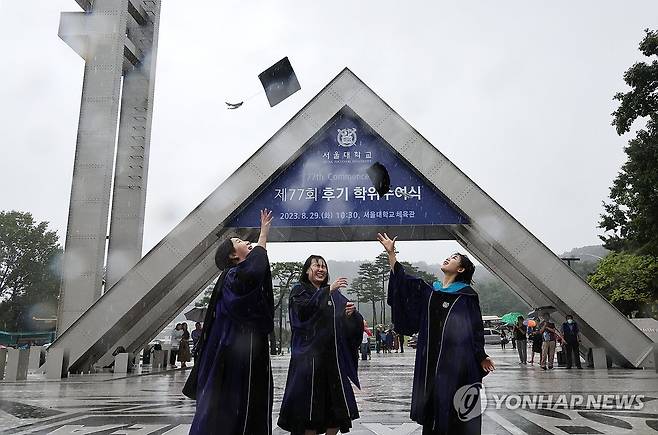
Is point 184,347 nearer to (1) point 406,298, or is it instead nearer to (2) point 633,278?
(1) point 406,298

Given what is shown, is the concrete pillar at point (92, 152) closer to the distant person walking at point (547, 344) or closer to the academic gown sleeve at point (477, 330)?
the distant person walking at point (547, 344)

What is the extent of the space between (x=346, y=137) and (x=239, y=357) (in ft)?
45.7

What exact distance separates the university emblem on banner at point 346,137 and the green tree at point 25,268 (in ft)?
144

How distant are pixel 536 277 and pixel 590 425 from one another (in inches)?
394

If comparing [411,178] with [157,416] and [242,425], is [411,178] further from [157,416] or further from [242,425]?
[242,425]

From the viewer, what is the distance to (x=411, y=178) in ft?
55.7

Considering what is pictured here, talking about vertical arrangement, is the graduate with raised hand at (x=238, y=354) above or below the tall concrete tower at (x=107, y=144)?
below

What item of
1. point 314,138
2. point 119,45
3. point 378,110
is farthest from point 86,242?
point 378,110

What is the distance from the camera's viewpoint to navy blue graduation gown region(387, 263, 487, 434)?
436 centimetres

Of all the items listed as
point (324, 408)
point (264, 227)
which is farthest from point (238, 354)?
point (324, 408)

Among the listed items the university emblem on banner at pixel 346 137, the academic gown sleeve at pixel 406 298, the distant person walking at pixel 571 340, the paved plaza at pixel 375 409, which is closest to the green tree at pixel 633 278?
the distant person walking at pixel 571 340

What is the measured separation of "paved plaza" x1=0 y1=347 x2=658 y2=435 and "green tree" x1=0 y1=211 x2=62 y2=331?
144 feet

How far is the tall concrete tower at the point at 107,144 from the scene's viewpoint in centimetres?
1825

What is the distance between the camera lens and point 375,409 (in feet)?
25.6
